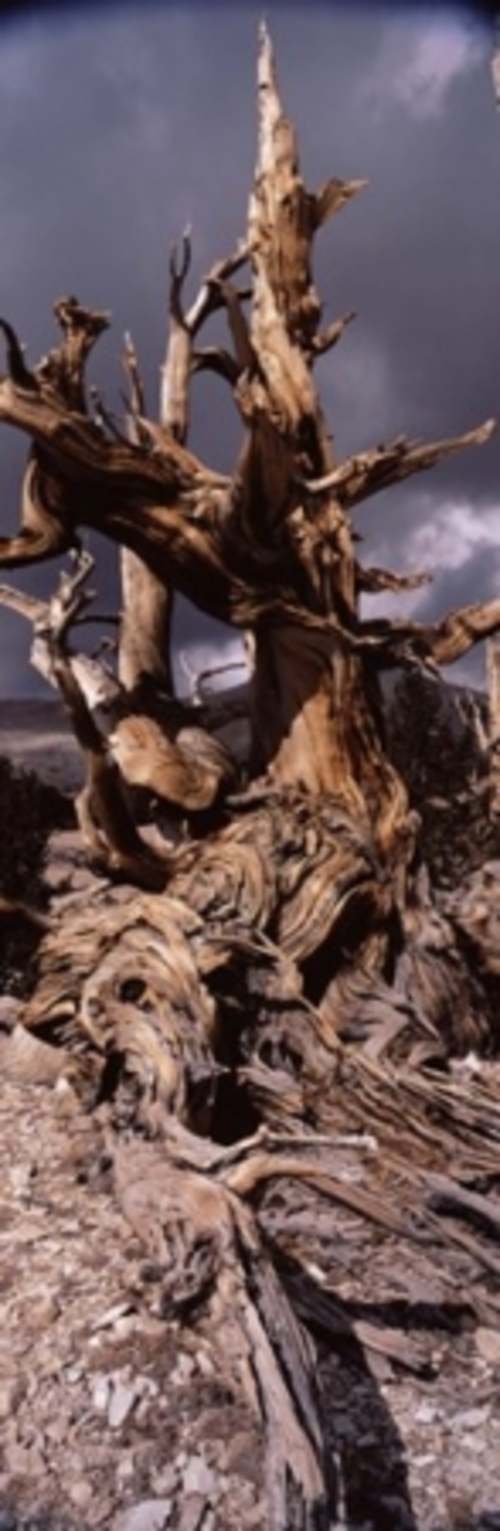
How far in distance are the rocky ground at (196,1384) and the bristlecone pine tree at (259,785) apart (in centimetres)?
42

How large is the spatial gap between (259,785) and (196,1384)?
429 centimetres

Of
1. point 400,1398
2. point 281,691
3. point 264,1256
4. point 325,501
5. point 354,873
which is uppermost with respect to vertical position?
point 325,501

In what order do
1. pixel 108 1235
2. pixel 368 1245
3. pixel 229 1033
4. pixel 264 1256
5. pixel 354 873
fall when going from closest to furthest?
pixel 264 1256 → pixel 108 1235 → pixel 368 1245 → pixel 229 1033 → pixel 354 873

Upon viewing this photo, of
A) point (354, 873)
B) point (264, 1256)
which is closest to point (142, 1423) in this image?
point (264, 1256)

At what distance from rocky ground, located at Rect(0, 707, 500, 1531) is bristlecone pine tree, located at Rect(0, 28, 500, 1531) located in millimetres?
423

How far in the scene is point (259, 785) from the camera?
23.5 feet

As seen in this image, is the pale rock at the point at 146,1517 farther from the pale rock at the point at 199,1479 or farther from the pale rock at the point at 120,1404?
the pale rock at the point at 120,1404

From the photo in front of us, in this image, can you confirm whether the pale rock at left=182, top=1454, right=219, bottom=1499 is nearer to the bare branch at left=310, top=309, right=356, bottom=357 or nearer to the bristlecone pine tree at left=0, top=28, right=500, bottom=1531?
the bristlecone pine tree at left=0, top=28, right=500, bottom=1531

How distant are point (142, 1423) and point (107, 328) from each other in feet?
18.6

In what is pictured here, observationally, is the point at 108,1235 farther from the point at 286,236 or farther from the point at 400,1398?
the point at 286,236

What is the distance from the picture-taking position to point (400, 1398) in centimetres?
362

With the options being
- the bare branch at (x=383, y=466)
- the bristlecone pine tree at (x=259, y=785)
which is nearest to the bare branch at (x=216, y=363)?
the bristlecone pine tree at (x=259, y=785)

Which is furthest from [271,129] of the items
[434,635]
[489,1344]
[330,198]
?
[489,1344]

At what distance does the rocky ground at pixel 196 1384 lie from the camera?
284cm
